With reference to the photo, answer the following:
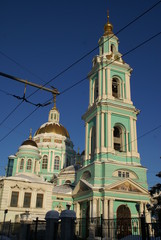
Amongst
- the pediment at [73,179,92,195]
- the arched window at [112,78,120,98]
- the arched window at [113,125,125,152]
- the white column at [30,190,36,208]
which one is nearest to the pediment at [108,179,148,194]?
the pediment at [73,179,92,195]

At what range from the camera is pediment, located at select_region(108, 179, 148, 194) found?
89.3 feet

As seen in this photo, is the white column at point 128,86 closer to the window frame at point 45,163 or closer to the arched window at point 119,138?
the arched window at point 119,138

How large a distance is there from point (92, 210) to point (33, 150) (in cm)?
1820

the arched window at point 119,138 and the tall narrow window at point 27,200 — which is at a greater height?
the arched window at point 119,138

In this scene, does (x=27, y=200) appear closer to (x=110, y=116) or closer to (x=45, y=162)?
(x=110, y=116)

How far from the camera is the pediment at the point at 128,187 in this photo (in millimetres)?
27211

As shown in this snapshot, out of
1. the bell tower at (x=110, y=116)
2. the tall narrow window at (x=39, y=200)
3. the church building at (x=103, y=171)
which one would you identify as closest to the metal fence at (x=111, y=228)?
the church building at (x=103, y=171)

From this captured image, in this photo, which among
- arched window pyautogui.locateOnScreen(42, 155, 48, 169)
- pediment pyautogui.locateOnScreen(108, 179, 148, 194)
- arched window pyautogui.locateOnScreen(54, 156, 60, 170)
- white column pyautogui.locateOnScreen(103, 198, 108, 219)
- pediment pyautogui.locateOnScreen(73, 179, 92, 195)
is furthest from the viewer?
arched window pyautogui.locateOnScreen(54, 156, 60, 170)

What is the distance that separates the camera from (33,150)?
137 feet

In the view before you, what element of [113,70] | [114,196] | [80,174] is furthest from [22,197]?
[113,70]

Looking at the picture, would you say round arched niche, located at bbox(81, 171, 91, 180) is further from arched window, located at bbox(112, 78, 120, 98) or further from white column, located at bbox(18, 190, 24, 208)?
arched window, located at bbox(112, 78, 120, 98)

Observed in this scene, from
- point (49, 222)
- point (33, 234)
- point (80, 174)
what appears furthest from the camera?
point (80, 174)

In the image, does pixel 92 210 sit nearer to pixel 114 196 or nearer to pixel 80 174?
pixel 114 196

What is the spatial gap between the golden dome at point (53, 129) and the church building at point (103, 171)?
1638 centimetres
